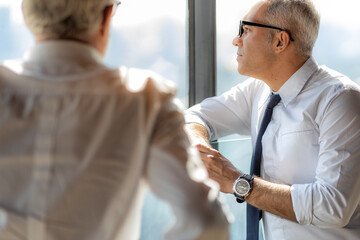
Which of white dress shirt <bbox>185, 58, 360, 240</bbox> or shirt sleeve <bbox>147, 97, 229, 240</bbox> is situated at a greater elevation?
shirt sleeve <bbox>147, 97, 229, 240</bbox>

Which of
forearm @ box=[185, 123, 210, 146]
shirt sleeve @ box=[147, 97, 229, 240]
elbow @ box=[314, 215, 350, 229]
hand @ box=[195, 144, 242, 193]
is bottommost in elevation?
elbow @ box=[314, 215, 350, 229]

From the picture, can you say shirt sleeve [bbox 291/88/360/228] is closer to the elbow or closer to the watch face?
the elbow

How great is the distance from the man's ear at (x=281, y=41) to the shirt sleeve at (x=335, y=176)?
0.40m

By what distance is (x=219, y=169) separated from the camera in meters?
2.03

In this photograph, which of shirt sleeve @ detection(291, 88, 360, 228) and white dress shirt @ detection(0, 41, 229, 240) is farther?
shirt sleeve @ detection(291, 88, 360, 228)

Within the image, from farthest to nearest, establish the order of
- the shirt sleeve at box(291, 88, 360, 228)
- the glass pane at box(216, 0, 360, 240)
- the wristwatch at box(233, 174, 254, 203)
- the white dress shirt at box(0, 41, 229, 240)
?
the glass pane at box(216, 0, 360, 240)
the wristwatch at box(233, 174, 254, 203)
the shirt sleeve at box(291, 88, 360, 228)
the white dress shirt at box(0, 41, 229, 240)

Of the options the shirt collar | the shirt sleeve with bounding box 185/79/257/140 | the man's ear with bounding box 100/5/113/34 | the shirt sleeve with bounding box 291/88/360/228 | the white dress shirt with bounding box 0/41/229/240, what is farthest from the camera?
the shirt sleeve with bounding box 185/79/257/140

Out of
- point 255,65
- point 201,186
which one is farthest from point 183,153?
point 255,65

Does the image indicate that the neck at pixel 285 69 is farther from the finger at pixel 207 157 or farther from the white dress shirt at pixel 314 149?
the finger at pixel 207 157

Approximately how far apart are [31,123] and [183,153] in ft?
1.03

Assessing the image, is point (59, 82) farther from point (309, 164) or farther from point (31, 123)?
point (309, 164)

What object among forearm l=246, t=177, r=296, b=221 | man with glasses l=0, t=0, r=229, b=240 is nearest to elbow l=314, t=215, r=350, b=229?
forearm l=246, t=177, r=296, b=221

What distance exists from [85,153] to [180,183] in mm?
202

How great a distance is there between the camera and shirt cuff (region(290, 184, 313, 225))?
1.90 m
